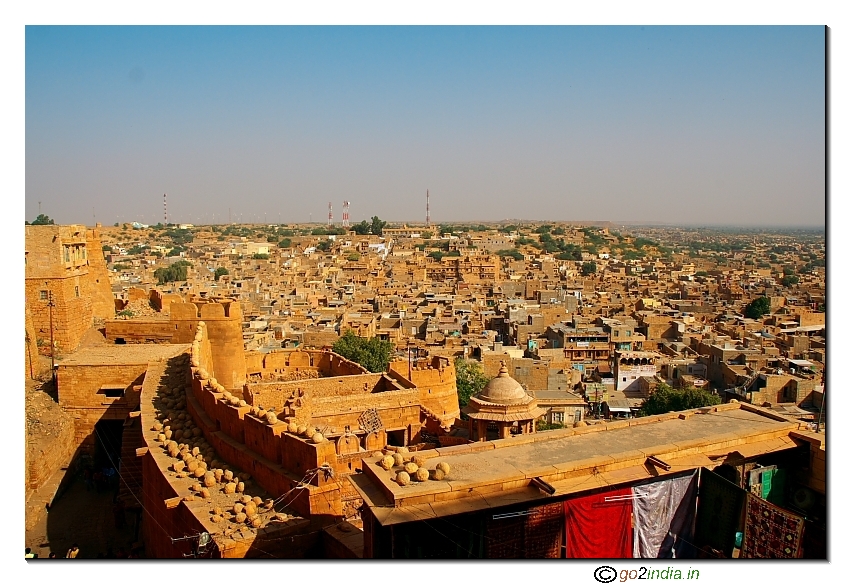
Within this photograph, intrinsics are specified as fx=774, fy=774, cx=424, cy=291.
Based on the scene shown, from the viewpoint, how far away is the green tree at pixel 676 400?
24.2 meters

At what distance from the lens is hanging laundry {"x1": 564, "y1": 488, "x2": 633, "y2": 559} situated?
7492mm

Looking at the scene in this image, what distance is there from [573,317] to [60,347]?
2867 cm

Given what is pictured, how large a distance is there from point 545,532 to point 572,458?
0.80 metres

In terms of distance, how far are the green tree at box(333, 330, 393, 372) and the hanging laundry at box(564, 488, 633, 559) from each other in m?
18.4

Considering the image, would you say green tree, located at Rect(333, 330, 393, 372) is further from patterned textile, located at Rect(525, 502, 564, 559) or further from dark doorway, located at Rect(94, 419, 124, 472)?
patterned textile, located at Rect(525, 502, 564, 559)

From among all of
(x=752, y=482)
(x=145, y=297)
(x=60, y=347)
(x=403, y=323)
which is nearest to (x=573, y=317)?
(x=403, y=323)

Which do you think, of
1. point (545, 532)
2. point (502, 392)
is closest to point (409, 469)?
point (545, 532)

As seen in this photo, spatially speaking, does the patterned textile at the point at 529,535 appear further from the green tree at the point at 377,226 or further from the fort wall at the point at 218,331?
the green tree at the point at 377,226

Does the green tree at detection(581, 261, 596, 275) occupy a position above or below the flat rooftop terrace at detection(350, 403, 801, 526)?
above

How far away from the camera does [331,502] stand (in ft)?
28.3

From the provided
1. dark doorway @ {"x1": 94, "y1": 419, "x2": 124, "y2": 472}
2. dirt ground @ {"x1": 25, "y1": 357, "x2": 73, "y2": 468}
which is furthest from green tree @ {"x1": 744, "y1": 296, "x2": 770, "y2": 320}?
dirt ground @ {"x1": 25, "y1": 357, "x2": 73, "y2": 468}

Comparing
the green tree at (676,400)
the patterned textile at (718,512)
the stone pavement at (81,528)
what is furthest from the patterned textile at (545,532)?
the green tree at (676,400)

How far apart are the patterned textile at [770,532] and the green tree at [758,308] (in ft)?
138
